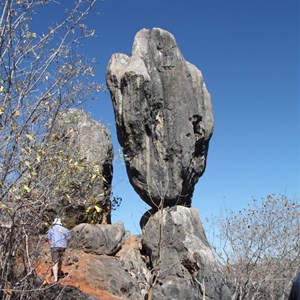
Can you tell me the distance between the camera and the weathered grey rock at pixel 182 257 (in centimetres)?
1378

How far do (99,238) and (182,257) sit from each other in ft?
8.45

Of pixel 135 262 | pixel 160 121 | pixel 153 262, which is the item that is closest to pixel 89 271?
pixel 135 262

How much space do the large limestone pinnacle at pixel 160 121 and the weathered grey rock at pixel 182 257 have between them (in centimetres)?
75

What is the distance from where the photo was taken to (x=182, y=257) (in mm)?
14711

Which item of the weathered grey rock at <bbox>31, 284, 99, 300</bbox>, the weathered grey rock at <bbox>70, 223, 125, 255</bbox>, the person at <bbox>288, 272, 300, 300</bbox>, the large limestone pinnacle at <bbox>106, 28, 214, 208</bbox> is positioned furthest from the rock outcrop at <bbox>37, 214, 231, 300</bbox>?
the person at <bbox>288, 272, 300, 300</bbox>

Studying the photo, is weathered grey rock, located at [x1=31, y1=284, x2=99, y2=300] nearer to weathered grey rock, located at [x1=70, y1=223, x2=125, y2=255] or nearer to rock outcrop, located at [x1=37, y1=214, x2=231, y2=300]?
rock outcrop, located at [x1=37, y1=214, x2=231, y2=300]

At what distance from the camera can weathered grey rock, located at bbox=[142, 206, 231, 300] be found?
13.8m

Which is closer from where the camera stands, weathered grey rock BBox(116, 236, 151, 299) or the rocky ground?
the rocky ground

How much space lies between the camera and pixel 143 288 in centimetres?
1396

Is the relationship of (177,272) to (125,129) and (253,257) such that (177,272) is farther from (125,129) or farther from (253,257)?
(125,129)

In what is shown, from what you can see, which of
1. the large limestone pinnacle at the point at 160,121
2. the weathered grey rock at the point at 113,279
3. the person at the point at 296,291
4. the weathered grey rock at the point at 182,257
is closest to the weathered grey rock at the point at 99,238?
the weathered grey rock at the point at 113,279

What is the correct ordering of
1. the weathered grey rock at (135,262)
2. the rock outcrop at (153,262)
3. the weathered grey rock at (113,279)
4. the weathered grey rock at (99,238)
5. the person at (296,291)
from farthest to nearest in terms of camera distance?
the weathered grey rock at (135,262) → the weathered grey rock at (99,238) → the rock outcrop at (153,262) → the weathered grey rock at (113,279) → the person at (296,291)

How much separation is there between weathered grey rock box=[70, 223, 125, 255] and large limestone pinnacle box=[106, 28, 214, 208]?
155 cm

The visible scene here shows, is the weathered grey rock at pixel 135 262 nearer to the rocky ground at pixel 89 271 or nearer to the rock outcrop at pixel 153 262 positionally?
the rock outcrop at pixel 153 262
